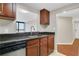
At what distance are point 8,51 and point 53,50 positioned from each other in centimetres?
115

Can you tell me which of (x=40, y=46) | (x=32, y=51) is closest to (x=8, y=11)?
(x=32, y=51)

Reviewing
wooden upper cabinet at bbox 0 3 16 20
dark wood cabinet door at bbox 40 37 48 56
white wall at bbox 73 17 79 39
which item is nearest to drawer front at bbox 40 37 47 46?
dark wood cabinet door at bbox 40 37 48 56

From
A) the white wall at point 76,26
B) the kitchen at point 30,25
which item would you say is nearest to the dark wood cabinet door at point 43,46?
the kitchen at point 30,25

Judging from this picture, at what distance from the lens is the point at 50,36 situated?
89.1 inches

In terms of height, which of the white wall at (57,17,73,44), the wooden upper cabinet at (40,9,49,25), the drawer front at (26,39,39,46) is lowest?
the drawer front at (26,39,39,46)

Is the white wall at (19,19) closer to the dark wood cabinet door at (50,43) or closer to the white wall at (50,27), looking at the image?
the white wall at (50,27)

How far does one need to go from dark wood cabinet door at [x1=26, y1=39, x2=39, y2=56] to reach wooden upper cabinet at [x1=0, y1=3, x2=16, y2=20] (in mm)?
523

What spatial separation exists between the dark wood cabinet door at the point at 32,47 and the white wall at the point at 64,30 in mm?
450

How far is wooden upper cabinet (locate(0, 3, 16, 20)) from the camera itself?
1660mm

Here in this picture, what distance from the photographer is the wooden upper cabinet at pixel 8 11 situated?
5.44 ft

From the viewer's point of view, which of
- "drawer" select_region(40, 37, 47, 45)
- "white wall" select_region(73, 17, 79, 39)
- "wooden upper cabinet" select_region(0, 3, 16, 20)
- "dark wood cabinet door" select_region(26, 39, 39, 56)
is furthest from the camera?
"drawer" select_region(40, 37, 47, 45)

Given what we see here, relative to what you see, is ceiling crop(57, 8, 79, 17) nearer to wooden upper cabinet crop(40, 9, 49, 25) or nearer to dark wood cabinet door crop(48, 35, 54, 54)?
wooden upper cabinet crop(40, 9, 49, 25)

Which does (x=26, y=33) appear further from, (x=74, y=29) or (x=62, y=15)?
(x=74, y=29)

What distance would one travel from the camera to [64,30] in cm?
209
